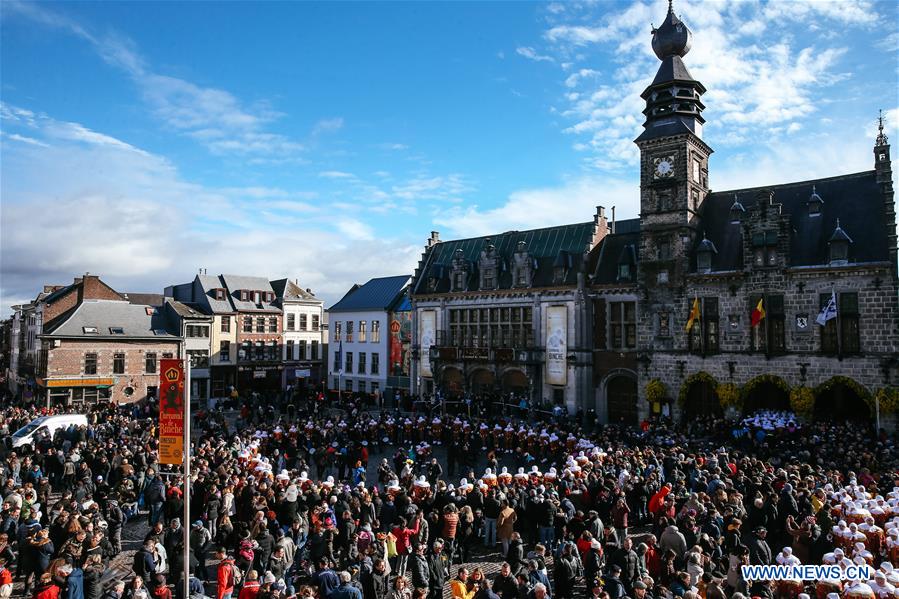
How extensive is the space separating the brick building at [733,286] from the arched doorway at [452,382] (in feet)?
33.3

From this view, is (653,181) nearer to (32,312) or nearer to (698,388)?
(698,388)

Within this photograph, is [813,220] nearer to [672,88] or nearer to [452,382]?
[672,88]

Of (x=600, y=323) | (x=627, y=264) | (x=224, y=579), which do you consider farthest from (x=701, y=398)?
(x=224, y=579)

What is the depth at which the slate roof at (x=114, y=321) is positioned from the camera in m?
45.5

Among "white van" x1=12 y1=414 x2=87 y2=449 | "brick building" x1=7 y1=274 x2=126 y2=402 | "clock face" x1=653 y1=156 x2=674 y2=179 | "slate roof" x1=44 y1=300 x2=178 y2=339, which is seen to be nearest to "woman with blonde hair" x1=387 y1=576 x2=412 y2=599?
"white van" x1=12 y1=414 x2=87 y2=449

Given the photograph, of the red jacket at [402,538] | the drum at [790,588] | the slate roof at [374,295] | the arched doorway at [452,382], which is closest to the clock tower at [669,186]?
the arched doorway at [452,382]

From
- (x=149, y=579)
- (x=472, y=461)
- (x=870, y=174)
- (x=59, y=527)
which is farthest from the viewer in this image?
(x=870, y=174)

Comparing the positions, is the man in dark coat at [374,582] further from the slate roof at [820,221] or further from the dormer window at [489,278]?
the dormer window at [489,278]

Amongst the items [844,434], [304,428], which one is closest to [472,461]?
[304,428]

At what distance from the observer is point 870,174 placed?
32062mm

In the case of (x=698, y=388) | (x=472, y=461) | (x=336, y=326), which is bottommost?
(x=472, y=461)

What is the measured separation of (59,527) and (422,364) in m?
34.1

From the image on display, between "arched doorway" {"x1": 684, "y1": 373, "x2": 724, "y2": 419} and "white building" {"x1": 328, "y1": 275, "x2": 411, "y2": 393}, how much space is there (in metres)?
25.2

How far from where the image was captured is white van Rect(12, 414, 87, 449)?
27.2 meters
